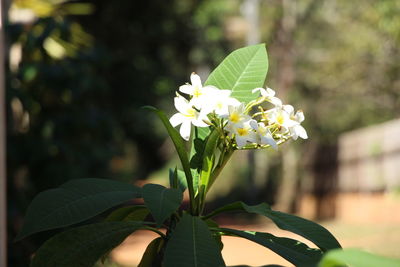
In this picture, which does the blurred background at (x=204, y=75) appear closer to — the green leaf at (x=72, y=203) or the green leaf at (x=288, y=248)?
the green leaf at (x=72, y=203)

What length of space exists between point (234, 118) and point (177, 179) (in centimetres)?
27

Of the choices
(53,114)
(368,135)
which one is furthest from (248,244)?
(53,114)

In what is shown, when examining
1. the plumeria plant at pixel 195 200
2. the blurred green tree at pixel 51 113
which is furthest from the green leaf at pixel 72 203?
the blurred green tree at pixel 51 113

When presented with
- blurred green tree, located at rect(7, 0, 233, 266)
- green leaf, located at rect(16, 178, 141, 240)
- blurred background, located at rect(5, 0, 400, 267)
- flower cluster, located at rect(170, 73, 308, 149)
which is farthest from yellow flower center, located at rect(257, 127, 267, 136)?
blurred background, located at rect(5, 0, 400, 267)

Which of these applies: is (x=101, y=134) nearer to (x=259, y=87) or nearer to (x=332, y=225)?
(x=259, y=87)

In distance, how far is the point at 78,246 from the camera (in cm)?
165

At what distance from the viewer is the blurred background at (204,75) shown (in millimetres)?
5254

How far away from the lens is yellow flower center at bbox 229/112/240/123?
1698 mm

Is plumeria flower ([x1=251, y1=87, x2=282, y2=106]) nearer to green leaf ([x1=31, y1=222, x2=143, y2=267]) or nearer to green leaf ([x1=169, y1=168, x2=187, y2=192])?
green leaf ([x1=169, y1=168, x2=187, y2=192])

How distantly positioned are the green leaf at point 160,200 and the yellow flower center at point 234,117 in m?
0.23

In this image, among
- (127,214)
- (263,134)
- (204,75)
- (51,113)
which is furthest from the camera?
(204,75)

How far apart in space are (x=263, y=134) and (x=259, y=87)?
228 mm

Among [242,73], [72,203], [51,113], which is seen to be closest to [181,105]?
[242,73]

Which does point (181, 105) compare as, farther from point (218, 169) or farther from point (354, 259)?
point (354, 259)
